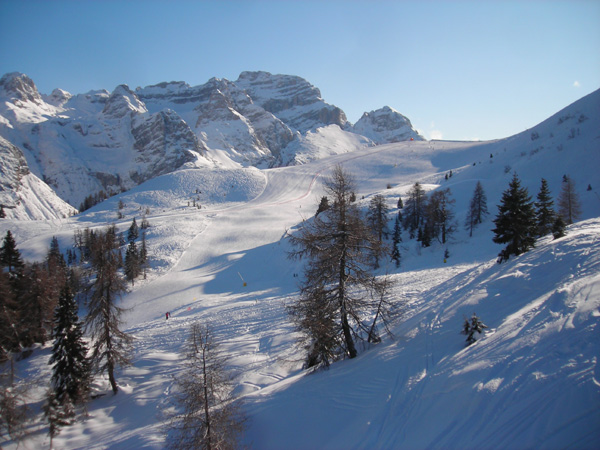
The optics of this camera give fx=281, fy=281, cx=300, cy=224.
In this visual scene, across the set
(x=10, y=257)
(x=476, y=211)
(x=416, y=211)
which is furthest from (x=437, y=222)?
(x=10, y=257)

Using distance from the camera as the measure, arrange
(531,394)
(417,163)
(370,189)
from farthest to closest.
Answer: (417,163), (370,189), (531,394)

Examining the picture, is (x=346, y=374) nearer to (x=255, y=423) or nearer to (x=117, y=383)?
(x=255, y=423)

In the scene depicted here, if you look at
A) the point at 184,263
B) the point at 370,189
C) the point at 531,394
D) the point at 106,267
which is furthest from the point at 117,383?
the point at 370,189

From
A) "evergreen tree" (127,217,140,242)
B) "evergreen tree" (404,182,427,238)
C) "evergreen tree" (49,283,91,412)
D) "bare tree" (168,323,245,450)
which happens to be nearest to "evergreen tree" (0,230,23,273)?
"evergreen tree" (49,283,91,412)

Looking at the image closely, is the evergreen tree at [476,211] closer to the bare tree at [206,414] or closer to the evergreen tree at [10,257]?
the bare tree at [206,414]

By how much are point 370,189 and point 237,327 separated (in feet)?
299

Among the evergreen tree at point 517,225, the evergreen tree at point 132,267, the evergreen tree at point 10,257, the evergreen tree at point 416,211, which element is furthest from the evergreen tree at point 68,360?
the evergreen tree at point 416,211

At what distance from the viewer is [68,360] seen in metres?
17.4

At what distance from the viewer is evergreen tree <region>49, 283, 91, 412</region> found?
55.8 ft

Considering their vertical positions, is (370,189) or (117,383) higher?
(370,189)

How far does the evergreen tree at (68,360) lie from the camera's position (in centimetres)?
1700

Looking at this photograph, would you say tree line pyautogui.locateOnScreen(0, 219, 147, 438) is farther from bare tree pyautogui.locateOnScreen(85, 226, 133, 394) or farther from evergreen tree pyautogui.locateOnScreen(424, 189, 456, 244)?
evergreen tree pyautogui.locateOnScreen(424, 189, 456, 244)

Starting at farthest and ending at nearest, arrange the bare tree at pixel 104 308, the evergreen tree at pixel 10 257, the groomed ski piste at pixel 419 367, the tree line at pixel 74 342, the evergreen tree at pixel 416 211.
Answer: the evergreen tree at pixel 416 211, the evergreen tree at pixel 10 257, the bare tree at pixel 104 308, the tree line at pixel 74 342, the groomed ski piste at pixel 419 367

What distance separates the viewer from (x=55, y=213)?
581 ft
